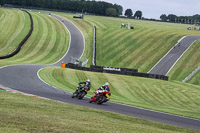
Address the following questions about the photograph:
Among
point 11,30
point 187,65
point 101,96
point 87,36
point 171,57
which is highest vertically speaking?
point 11,30

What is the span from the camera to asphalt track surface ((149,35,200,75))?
60.3m

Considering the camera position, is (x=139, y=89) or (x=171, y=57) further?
(x=171, y=57)

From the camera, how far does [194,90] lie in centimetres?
4097

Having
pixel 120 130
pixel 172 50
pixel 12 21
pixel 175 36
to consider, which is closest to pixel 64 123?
pixel 120 130

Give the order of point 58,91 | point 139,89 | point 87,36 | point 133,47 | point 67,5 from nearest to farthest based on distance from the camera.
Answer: point 58,91 → point 139,89 → point 133,47 → point 87,36 → point 67,5

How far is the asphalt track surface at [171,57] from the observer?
60278 millimetres

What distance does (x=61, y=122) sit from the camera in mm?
13398

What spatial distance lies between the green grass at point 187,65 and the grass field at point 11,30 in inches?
1270

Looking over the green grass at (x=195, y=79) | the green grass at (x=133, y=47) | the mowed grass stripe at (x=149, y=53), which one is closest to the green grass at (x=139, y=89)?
the green grass at (x=195, y=79)

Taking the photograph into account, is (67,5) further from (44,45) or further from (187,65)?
(187,65)

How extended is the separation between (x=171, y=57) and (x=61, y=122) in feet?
187

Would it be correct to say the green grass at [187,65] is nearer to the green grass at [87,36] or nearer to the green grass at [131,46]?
the green grass at [131,46]

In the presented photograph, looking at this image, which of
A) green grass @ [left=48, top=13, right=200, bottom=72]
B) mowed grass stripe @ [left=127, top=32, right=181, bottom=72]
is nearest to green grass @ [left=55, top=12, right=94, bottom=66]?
green grass @ [left=48, top=13, right=200, bottom=72]

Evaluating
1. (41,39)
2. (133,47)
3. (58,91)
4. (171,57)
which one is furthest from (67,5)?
(58,91)
